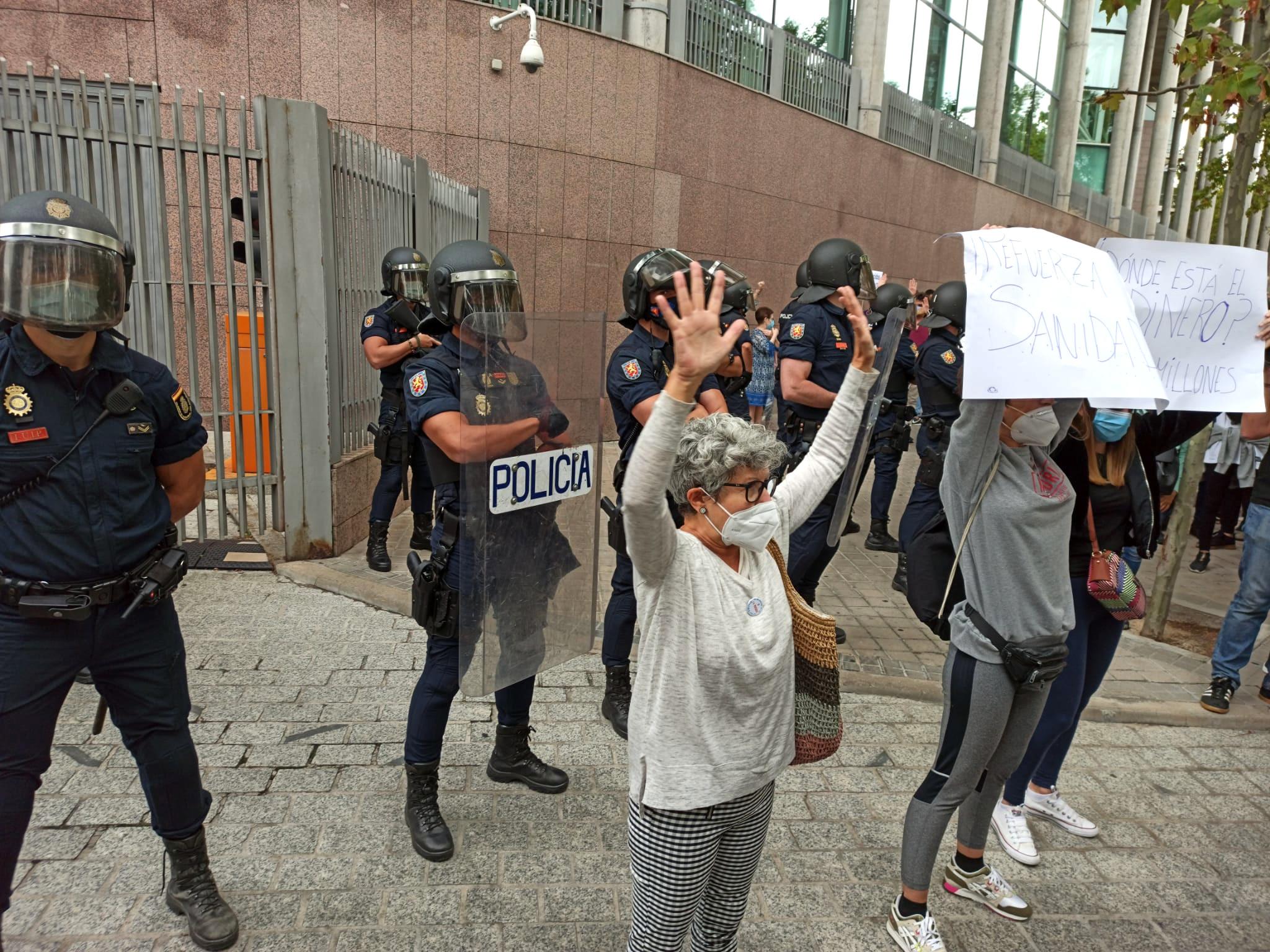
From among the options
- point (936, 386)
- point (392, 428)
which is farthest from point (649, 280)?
point (392, 428)

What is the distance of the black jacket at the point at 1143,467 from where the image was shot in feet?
10.6

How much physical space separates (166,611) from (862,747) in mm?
3013

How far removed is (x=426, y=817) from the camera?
3293mm

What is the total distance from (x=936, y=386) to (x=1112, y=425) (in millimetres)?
2957

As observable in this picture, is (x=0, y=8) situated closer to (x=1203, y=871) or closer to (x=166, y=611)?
(x=166, y=611)

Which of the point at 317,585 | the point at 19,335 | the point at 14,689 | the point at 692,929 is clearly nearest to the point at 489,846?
the point at 692,929

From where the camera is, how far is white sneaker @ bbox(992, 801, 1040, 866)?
3.46 meters

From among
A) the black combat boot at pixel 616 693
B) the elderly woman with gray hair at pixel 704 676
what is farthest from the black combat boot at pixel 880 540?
the elderly woman with gray hair at pixel 704 676

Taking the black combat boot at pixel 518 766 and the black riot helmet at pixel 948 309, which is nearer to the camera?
the black combat boot at pixel 518 766

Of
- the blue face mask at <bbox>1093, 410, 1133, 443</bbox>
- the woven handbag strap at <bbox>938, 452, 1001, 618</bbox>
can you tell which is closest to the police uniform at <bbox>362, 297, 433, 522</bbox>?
the woven handbag strap at <bbox>938, 452, 1001, 618</bbox>

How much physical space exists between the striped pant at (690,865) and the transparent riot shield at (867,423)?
114cm

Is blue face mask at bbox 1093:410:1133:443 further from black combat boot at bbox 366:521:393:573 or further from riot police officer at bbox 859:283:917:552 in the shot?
black combat boot at bbox 366:521:393:573

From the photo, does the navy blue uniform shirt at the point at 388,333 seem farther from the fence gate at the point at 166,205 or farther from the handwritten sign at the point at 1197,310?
the handwritten sign at the point at 1197,310

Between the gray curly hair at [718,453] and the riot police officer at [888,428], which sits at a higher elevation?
the gray curly hair at [718,453]
